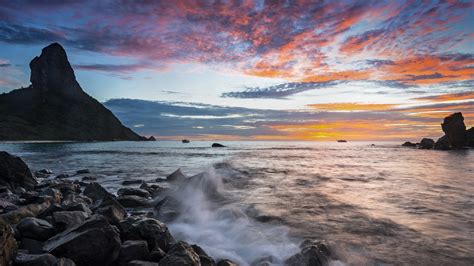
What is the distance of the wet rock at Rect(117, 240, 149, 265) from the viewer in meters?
6.69

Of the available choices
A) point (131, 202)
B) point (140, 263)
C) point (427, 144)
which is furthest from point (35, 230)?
point (427, 144)

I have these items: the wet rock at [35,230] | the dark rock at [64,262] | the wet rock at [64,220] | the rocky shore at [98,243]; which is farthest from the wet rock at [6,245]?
the wet rock at [64,220]

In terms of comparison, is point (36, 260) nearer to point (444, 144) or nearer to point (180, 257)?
point (180, 257)

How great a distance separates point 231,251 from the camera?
9.26 m

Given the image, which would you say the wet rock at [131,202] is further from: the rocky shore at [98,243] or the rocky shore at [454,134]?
the rocky shore at [454,134]

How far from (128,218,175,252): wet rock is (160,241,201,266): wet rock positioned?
3.98 feet

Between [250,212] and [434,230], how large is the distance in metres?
7.48

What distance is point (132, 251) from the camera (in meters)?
6.80

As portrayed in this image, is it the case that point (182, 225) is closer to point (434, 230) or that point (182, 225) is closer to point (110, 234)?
point (110, 234)

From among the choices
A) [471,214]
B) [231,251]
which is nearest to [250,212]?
[231,251]

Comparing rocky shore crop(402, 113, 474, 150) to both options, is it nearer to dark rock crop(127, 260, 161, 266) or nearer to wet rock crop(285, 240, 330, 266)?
wet rock crop(285, 240, 330, 266)

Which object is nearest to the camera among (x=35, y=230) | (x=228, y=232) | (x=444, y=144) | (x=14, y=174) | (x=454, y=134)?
(x=35, y=230)

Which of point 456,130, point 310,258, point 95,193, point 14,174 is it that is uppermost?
point 456,130

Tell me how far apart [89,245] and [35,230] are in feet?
6.70
